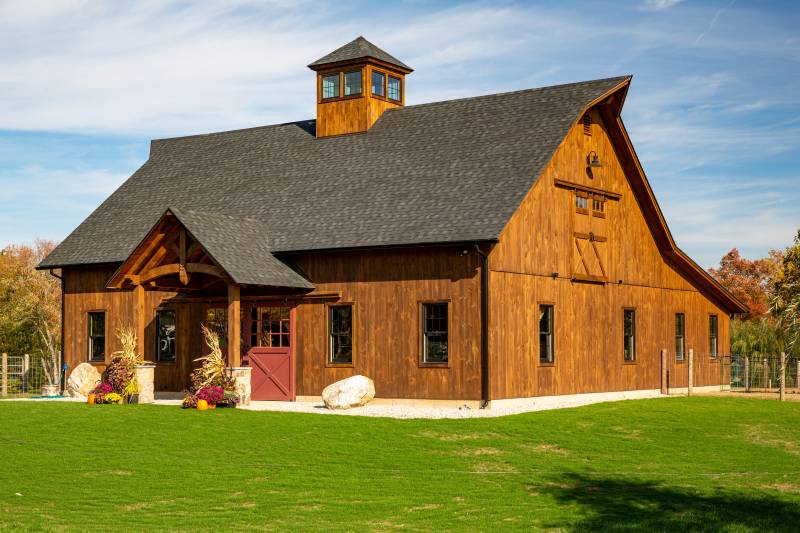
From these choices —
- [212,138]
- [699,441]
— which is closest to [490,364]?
[699,441]

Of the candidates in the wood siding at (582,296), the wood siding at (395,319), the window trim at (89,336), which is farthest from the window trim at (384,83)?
the window trim at (89,336)

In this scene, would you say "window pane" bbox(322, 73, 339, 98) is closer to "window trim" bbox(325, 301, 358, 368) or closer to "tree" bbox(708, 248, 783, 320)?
"window trim" bbox(325, 301, 358, 368)

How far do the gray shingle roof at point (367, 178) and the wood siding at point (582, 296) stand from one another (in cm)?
93

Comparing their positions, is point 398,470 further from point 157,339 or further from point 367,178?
point 157,339

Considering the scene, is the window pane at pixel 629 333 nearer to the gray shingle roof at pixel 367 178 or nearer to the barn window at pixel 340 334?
the gray shingle roof at pixel 367 178

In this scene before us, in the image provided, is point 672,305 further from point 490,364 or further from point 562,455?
point 562,455

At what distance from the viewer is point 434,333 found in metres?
27.6

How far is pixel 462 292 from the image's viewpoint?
2703 cm

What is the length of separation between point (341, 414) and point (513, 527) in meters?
11.9

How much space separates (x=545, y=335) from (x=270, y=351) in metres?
7.60

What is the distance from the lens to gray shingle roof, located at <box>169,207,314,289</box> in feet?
88.9

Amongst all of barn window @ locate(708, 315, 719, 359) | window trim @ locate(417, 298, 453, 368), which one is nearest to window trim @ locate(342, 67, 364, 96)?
window trim @ locate(417, 298, 453, 368)

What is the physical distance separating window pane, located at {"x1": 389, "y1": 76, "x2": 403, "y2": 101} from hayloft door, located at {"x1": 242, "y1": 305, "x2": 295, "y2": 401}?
937 centimetres

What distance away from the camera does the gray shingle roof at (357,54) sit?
114 feet
